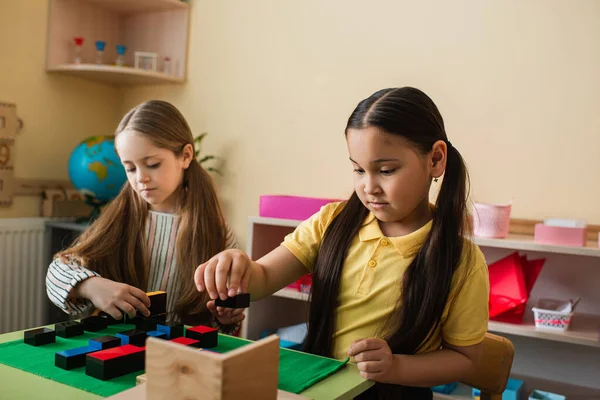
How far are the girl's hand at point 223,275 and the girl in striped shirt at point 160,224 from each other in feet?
1.34

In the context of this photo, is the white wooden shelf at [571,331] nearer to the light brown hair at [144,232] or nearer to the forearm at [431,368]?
the forearm at [431,368]

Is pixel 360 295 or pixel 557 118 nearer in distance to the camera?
pixel 360 295

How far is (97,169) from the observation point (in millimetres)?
2555

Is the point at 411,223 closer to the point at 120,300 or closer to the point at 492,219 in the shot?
the point at 120,300

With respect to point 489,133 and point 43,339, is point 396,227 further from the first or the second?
point 489,133

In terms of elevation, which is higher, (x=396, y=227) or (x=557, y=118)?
(x=557, y=118)

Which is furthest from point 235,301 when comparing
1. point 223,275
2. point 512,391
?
point 512,391

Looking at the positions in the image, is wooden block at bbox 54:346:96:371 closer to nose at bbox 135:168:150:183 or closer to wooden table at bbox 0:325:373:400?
wooden table at bbox 0:325:373:400

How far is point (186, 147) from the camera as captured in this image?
1.68 meters

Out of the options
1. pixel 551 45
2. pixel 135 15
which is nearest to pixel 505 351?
pixel 551 45

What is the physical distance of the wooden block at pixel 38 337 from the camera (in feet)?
3.12

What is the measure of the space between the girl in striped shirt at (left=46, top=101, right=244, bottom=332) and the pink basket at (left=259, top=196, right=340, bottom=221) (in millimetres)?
509

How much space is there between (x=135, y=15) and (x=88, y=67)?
1.86 feet

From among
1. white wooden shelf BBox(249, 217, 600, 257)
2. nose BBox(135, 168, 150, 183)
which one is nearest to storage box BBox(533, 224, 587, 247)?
white wooden shelf BBox(249, 217, 600, 257)
